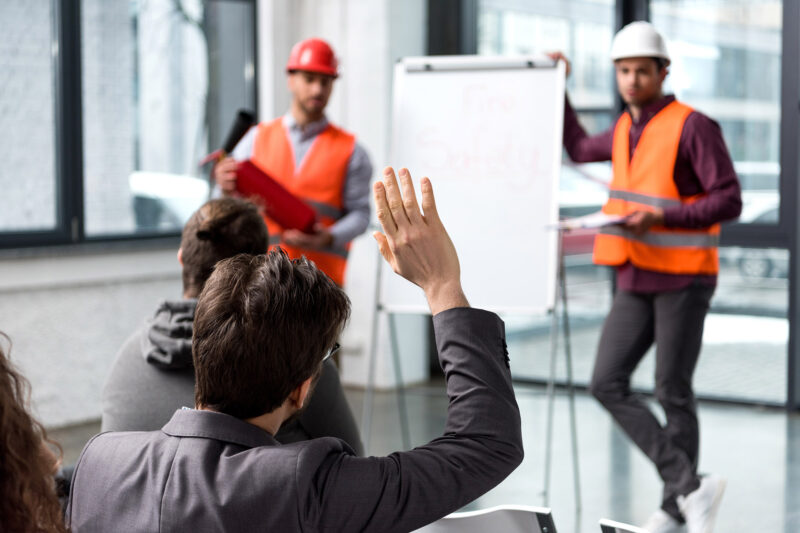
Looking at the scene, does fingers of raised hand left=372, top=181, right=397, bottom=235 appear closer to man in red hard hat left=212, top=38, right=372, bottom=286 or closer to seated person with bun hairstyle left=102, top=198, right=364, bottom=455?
seated person with bun hairstyle left=102, top=198, right=364, bottom=455

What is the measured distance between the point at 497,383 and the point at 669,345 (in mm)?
2107

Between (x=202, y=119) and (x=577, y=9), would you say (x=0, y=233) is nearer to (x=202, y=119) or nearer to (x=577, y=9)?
(x=202, y=119)

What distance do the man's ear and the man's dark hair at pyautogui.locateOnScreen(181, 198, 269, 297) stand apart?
0.86 m

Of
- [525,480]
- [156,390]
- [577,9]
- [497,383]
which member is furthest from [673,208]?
[577,9]

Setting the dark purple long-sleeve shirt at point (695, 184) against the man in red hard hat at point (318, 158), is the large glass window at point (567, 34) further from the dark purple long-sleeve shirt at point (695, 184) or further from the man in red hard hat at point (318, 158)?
the dark purple long-sleeve shirt at point (695, 184)

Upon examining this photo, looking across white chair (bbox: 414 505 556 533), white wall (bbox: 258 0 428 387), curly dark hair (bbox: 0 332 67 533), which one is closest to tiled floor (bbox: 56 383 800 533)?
white wall (bbox: 258 0 428 387)

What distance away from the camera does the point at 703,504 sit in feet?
10.2

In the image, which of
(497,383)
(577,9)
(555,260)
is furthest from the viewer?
(577,9)

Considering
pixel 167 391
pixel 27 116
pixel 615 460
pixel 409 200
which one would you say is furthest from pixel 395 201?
pixel 27 116

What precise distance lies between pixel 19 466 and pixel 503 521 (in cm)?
65

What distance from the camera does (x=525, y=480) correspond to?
387 cm

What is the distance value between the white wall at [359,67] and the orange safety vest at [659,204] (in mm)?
2137

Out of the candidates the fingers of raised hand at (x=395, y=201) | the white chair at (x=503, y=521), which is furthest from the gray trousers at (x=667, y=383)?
the fingers of raised hand at (x=395, y=201)

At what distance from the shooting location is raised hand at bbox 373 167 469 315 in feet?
3.90
